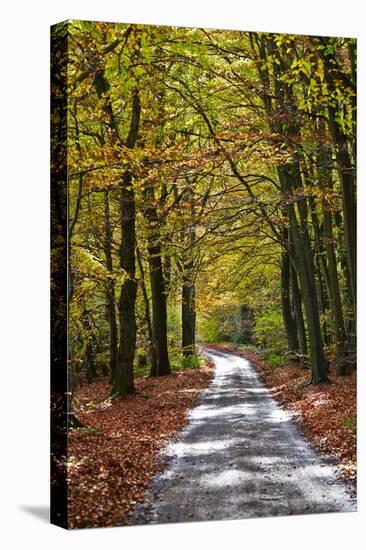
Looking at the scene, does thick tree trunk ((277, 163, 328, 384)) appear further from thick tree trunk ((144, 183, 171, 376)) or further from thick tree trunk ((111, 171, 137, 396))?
thick tree trunk ((111, 171, 137, 396))

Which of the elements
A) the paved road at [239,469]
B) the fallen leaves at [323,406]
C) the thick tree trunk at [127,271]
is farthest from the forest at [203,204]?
the paved road at [239,469]

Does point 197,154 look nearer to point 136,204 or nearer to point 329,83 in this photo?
point 136,204

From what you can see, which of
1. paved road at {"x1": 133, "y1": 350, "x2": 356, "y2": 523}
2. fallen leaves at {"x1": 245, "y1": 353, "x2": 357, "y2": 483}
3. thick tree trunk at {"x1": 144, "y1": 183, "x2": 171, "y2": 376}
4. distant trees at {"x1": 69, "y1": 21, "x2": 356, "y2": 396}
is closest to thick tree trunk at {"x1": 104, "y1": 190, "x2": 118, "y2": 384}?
distant trees at {"x1": 69, "y1": 21, "x2": 356, "y2": 396}

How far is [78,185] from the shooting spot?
29.1 ft

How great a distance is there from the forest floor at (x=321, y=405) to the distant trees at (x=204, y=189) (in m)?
0.24

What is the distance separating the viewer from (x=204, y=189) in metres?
10.2

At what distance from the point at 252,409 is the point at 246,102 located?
393 cm

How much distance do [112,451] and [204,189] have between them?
3452 mm

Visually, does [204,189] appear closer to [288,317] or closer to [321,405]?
[288,317]

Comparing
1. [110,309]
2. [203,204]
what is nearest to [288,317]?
[203,204]

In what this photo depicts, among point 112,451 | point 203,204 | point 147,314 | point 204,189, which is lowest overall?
point 112,451

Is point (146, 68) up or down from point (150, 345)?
up

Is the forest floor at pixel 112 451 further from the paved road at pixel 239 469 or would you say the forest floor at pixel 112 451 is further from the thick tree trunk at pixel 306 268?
the thick tree trunk at pixel 306 268

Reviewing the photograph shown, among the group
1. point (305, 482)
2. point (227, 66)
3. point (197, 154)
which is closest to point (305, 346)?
point (305, 482)
